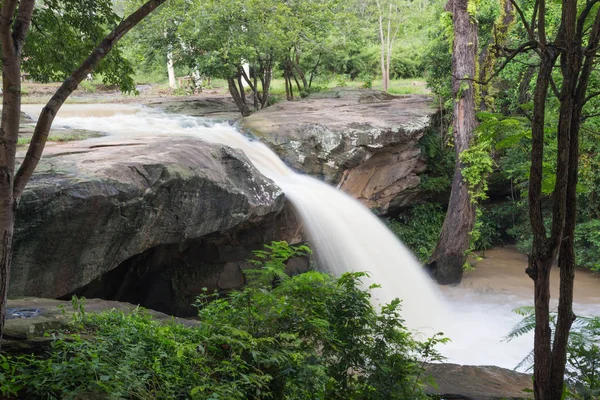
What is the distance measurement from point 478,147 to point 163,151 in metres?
7.83

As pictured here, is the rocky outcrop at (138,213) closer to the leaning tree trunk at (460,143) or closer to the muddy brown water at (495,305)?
the muddy brown water at (495,305)

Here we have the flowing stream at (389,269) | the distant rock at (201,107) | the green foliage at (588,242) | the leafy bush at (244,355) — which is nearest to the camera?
the leafy bush at (244,355)

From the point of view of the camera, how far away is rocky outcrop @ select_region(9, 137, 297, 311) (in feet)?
20.2

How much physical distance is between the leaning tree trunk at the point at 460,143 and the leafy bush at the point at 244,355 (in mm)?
9281

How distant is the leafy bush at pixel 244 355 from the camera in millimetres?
3266

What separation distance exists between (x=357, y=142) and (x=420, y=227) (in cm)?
355

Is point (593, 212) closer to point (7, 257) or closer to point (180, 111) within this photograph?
point (180, 111)

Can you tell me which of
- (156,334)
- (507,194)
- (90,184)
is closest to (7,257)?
(156,334)

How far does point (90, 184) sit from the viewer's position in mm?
6500

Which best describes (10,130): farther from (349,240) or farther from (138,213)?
(349,240)

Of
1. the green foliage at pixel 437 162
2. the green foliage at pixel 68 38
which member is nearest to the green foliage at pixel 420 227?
the green foliage at pixel 437 162

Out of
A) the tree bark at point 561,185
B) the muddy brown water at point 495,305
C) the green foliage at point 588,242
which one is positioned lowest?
the muddy brown water at point 495,305

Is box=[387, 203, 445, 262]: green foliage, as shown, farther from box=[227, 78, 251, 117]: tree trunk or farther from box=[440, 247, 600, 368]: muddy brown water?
box=[227, 78, 251, 117]: tree trunk

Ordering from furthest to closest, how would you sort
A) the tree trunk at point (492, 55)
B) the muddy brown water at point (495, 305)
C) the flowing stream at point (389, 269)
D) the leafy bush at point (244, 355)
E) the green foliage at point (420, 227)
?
the green foliage at point (420, 227) < the tree trunk at point (492, 55) < the flowing stream at point (389, 269) < the muddy brown water at point (495, 305) < the leafy bush at point (244, 355)
